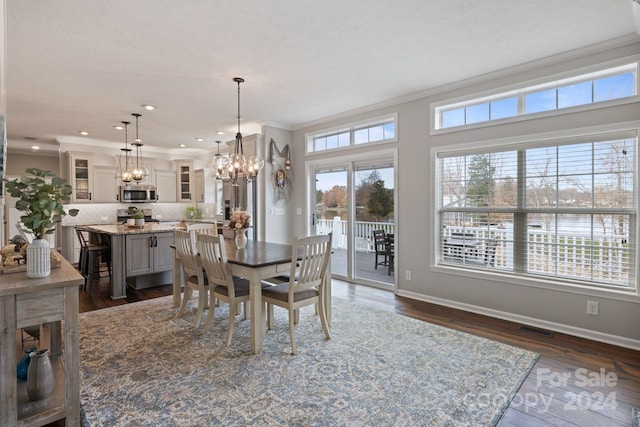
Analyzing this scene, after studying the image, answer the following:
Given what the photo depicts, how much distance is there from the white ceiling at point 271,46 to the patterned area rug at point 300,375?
2.66 metres

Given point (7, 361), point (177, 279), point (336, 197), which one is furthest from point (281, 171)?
point (7, 361)

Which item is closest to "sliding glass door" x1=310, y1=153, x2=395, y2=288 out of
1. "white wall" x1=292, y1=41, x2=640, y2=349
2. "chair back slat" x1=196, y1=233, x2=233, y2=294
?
"white wall" x1=292, y1=41, x2=640, y2=349

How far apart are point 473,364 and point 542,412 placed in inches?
23.4

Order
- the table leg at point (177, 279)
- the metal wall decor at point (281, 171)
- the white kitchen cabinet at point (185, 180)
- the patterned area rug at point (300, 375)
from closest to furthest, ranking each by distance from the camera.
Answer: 1. the patterned area rug at point (300, 375)
2. the table leg at point (177, 279)
3. the metal wall decor at point (281, 171)
4. the white kitchen cabinet at point (185, 180)

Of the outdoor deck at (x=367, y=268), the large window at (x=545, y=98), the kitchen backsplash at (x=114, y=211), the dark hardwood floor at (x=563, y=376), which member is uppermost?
the large window at (x=545, y=98)

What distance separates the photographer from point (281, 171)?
19.9 feet

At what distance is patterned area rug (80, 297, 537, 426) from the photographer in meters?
2.03

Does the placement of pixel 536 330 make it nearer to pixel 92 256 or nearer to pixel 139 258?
pixel 139 258

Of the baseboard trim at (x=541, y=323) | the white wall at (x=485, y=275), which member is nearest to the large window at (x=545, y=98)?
the white wall at (x=485, y=275)

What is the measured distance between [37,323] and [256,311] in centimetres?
144

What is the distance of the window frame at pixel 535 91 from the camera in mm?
3002

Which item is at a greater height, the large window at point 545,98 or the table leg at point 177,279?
the large window at point 545,98

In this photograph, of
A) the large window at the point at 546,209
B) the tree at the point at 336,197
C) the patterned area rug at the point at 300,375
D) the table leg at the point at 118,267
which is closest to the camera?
the patterned area rug at the point at 300,375

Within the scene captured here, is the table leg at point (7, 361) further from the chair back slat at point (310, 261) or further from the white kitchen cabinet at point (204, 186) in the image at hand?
the white kitchen cabinet at point (204, 186)
